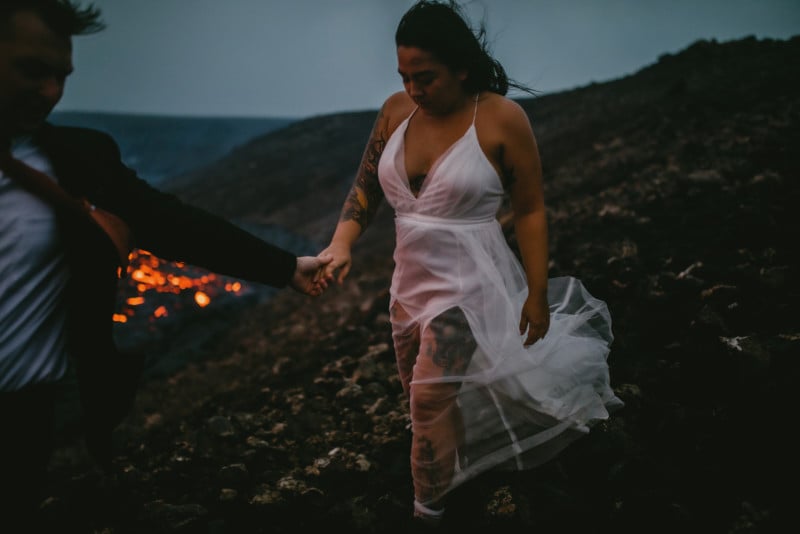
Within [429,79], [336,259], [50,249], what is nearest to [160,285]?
[336,259]

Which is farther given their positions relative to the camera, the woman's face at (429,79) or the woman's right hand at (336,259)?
the woman's right hand at (336,259)

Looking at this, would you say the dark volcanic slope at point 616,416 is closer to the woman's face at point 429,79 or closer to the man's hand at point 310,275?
the man's hand at point 310,275

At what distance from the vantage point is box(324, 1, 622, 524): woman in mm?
2260

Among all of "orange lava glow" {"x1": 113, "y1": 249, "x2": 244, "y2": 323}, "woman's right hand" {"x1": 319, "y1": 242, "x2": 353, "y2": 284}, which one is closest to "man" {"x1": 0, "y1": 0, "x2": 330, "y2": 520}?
"woman's right hand" {"x1": 319, "y1": 242, "x2": 353, "y2": 284}

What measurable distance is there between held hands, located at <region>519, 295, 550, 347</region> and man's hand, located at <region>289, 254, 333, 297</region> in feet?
4.04

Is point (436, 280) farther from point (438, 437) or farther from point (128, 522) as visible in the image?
point (128, 522)

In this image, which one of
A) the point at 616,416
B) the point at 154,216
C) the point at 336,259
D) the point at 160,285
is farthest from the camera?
the point at 160,285

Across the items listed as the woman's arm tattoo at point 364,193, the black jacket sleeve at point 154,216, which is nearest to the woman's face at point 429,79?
the woman's arm tattoo at point 364,193

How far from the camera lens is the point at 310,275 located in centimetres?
271

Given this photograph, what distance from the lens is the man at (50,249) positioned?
1.51 meters

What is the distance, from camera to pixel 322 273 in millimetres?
2812

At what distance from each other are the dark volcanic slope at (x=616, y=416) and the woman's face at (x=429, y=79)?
2.26 meters

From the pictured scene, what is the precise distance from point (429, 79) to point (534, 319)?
1.37m

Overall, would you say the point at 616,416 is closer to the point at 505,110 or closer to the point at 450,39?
the point at 505,110
